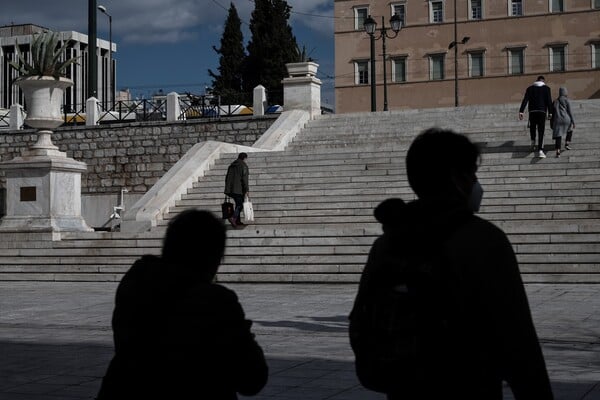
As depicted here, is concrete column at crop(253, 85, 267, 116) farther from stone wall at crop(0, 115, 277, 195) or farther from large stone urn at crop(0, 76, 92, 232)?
large stone urn at crop(0, 76, 92, 232)

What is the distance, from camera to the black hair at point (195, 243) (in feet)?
10.4

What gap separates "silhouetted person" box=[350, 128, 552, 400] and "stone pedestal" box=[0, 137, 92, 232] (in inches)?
693

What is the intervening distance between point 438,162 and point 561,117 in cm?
1739

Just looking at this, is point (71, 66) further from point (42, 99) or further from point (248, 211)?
point (248, 211)

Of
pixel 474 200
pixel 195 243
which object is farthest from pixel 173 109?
pixel 195 243

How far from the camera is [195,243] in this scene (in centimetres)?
318

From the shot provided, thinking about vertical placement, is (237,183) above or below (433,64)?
below

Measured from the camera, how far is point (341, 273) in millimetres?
15727

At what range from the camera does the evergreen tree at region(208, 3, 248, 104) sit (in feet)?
225

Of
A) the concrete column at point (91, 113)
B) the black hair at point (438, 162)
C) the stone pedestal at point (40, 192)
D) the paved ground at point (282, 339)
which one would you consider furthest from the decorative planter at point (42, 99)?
the black hair at point (438, 162)

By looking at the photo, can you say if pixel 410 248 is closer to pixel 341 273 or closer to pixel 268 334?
pixel 268 334

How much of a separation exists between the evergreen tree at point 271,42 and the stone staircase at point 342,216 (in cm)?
4025

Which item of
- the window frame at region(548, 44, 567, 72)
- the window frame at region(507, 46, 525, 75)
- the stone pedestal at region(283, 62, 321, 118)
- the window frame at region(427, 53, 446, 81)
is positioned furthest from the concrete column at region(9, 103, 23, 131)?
the window frame at region(548, 44, 567, 72)

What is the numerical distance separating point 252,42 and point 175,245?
209 ft
